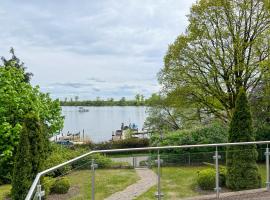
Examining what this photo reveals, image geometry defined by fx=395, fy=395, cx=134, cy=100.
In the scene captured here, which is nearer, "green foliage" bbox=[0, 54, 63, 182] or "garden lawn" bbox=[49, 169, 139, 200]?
"garden lawn" bbox=[49, 169, 139, 200]

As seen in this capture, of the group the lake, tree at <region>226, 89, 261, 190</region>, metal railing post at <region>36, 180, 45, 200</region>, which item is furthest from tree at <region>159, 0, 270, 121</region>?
metal railing post at <region>36, 180, 45, 200</region>

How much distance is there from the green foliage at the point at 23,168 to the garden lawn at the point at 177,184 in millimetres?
4142

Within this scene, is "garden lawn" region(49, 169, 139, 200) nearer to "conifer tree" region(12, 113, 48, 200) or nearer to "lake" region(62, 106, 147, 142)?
"conifer tree" region(12, 113, 48, 200)

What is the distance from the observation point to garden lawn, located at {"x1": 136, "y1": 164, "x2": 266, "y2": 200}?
750 cm

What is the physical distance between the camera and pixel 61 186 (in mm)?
6047

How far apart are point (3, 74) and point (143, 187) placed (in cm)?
1355

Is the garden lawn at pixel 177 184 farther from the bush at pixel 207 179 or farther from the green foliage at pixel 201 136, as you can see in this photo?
the green foliage at pixel 201 136

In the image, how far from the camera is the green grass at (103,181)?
652cm

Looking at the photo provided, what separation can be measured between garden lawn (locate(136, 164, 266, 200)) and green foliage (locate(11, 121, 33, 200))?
13.6ft

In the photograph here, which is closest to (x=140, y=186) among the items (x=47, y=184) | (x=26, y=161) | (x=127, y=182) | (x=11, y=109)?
(x=127, y=182)

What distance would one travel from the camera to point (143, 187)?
7.42 meters

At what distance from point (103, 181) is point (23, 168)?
4.00 meters

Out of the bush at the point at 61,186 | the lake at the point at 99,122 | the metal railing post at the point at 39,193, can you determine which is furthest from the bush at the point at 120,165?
the lake at the point at 99,122

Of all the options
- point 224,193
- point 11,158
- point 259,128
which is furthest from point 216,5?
point 224,193
